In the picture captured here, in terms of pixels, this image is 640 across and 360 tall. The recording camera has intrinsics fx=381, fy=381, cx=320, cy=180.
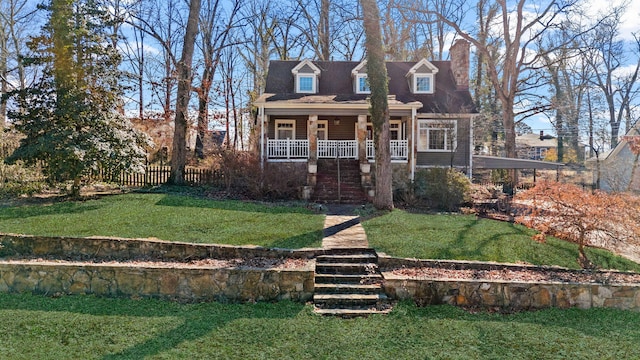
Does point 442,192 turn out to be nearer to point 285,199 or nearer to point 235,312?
point 285,199

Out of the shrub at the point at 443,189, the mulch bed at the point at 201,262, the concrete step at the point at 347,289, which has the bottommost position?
the concrete step at the point at 347,289

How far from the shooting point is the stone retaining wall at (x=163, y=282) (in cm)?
596

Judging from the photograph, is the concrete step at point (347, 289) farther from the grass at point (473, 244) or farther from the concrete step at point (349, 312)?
the grass at point (473, 244)

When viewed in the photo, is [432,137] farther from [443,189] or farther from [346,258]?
[346,258]

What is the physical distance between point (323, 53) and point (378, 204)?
49.7 ft

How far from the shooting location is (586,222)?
713 cm

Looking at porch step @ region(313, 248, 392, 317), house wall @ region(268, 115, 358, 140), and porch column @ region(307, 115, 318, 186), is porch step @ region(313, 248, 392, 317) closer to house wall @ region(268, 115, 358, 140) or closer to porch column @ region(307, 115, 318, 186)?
porch column @ region(307, 115, 318, 186)

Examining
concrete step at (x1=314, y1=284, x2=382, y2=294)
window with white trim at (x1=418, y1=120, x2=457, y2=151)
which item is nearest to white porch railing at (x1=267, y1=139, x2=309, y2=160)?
window with white trim at (x1=418, y1=120, x2=457, y2=151)

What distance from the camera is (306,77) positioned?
61.9ft

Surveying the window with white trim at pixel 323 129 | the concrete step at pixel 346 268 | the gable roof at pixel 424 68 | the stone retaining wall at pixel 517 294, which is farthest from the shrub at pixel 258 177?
the gable roof at pixel 424 68

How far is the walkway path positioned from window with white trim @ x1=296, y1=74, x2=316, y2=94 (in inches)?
354

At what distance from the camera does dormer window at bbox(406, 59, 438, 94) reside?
18.9 metres

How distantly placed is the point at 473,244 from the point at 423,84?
13101mm

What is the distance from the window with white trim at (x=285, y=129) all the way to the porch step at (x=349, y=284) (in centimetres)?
1256
